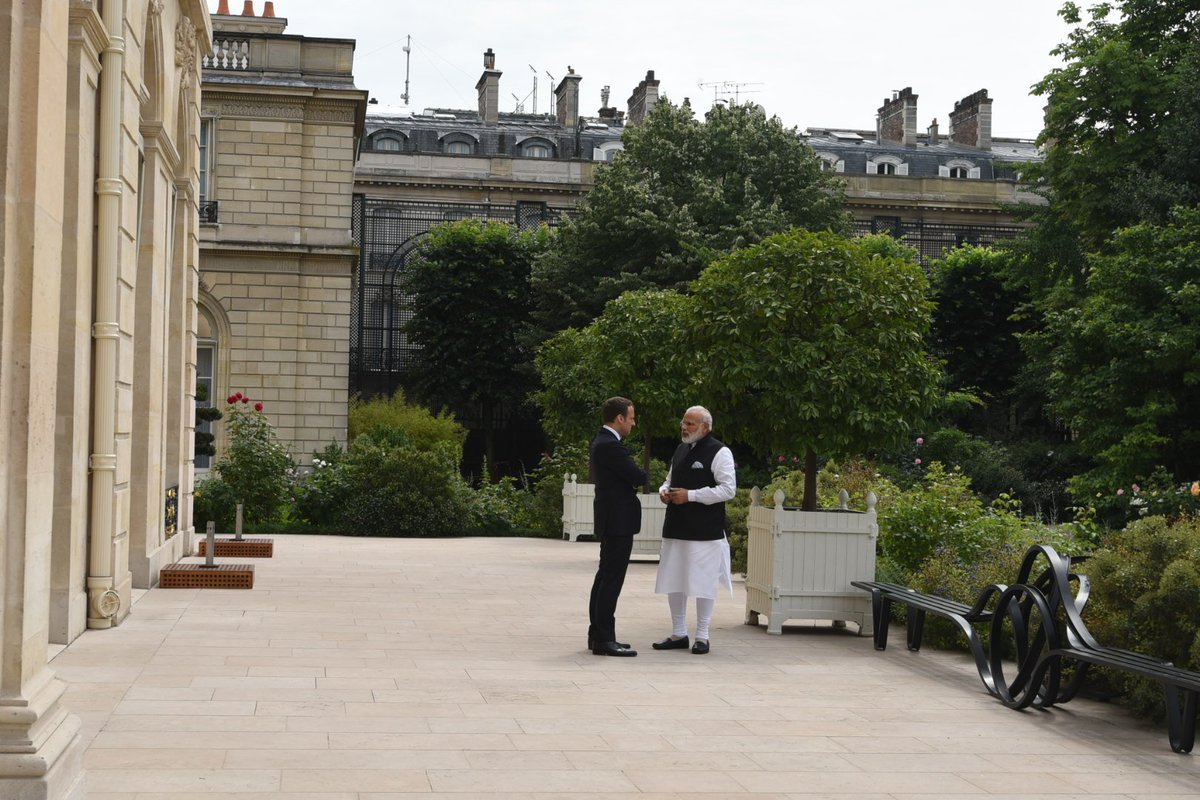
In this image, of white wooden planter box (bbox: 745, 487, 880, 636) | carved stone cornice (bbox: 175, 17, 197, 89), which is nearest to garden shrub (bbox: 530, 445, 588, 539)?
carved stone cornice (bbox: 175, 17, 197, 89)

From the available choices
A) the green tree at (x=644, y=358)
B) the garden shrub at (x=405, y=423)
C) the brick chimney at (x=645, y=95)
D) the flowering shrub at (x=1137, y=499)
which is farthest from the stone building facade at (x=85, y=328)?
the brick chimney at (x=645, y=95)

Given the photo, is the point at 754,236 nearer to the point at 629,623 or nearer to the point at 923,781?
the point at 629,623

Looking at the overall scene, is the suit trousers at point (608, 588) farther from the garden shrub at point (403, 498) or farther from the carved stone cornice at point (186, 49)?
the garden shrub at point (403, 498)

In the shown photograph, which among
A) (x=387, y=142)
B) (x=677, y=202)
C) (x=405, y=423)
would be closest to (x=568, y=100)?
(x=387, y=142)

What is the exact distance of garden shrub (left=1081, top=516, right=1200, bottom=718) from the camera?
7.86 meters

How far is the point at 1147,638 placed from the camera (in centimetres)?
827

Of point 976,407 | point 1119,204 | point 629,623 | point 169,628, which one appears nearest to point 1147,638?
point 629,623

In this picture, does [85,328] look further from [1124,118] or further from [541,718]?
[1124,118]

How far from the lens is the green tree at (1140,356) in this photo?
25.9 meters

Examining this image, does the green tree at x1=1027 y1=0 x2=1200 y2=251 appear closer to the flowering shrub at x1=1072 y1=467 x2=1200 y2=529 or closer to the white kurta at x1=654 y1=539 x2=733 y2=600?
the flowering shrub at x1=1072 y1=467 x2=1200 y2=529

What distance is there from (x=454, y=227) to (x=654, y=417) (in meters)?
22.3

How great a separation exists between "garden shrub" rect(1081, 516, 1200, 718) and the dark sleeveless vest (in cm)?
263

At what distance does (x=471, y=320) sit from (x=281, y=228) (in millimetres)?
8634

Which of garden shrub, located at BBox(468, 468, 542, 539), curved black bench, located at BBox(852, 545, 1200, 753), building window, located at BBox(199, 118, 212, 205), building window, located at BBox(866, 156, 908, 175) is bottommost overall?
garden shrub, located at BBox(468, 468, 542, 539)
